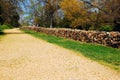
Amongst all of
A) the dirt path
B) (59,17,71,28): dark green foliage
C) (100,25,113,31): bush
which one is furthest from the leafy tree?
the dirt path

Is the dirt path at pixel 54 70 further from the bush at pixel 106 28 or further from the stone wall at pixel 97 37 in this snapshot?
the bush at pixel 106 28

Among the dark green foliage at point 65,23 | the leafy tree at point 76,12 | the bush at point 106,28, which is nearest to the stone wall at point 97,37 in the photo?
the bush at point 106,28

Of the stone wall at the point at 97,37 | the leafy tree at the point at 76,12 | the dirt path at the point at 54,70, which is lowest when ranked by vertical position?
the dirt path at the point at 54,70

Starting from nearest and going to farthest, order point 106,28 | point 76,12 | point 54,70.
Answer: point 54,70 → point 106,28 → point 76,12

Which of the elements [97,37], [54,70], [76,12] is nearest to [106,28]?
[76,12]

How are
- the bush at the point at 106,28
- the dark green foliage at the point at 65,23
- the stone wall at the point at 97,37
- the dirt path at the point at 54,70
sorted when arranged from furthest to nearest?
1. the dark green foliage at the point at 65,23
2. the bush at the point at 106,28
3. the stone wall at the point at 97,37
4. the dirt path at the point at 54,70

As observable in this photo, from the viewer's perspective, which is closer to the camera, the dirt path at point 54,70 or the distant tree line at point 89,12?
the dirt path at point 54,70

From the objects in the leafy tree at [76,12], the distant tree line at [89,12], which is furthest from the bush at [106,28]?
the leafy tree at [76,12]

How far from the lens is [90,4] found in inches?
1852

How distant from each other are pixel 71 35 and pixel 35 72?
1898 cm

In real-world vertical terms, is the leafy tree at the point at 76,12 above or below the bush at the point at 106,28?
above

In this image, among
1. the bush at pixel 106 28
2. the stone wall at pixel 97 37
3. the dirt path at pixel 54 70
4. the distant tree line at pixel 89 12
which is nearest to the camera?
the dirt path at pixel 54 70

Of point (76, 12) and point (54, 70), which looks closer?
point (54, 70)

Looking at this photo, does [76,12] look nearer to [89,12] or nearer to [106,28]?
[89,12]
